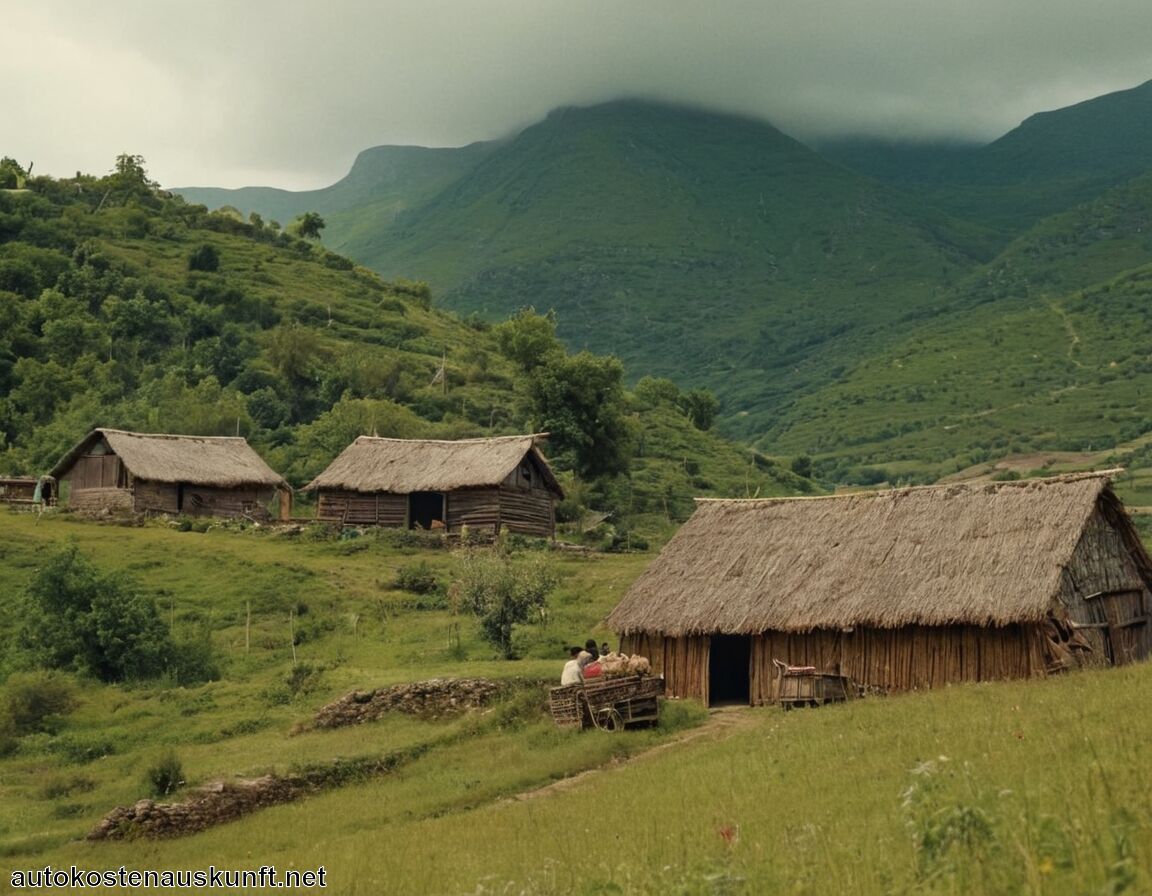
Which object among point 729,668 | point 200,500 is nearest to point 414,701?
point 729,668

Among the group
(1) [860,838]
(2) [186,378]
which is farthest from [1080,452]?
(1) [860,838]

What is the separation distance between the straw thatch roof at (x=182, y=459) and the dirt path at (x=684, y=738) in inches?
1249

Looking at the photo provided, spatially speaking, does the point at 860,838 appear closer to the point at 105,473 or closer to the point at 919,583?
the point at 919,583

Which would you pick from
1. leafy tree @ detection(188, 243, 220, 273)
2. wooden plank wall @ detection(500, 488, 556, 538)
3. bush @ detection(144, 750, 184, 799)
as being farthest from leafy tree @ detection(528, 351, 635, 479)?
leafy tree @ detection(188, 243, 220, 273)

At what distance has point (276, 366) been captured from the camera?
7969 cm

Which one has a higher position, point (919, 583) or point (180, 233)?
point (180, 233)

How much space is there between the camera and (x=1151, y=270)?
132125mm

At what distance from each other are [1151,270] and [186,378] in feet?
312

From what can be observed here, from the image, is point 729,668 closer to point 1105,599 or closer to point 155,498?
point 1105,599

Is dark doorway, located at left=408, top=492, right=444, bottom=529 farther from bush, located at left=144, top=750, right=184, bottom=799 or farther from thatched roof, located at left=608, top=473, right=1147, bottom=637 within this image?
bush, located at left=144, top=750, right=184, bottom=799

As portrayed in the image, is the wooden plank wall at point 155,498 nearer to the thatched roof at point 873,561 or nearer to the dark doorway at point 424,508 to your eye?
the dark doorway at point 424,508

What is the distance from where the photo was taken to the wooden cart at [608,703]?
957 inches

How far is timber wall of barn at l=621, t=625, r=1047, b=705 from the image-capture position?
24.3m

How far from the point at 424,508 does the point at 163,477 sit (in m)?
9.80
